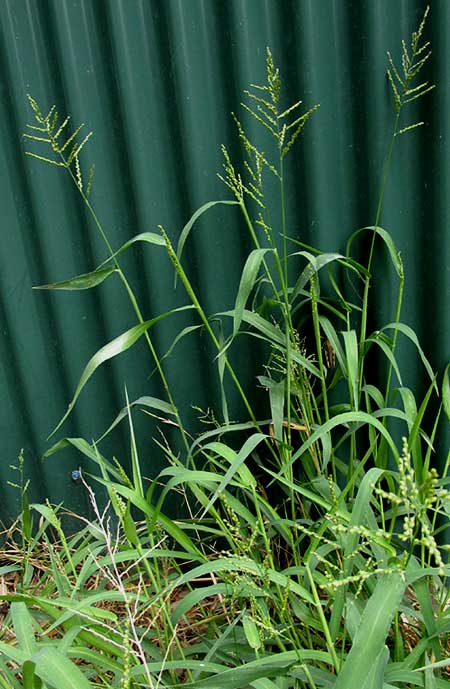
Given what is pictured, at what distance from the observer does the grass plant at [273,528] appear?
113cm

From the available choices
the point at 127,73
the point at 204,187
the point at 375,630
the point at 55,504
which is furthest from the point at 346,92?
the point at 55,504

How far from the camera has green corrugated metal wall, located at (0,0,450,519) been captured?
1.65 metres

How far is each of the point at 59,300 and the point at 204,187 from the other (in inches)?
19.9

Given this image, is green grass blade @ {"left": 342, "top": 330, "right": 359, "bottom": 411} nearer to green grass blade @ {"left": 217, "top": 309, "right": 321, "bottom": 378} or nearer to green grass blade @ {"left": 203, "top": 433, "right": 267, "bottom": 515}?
green grass blade @ {"left": 217, "top": 309, "right": 321, "bottom": 378}

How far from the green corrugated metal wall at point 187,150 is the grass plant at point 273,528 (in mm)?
54

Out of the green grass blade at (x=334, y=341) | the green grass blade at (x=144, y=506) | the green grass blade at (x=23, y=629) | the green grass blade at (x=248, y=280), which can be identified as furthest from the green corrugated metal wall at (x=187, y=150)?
the green grass blade at (x=23, y=629)

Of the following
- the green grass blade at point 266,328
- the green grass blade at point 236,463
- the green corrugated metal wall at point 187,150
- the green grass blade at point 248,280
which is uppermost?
the green corrugated metal wall at point 187,150

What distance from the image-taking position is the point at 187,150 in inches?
68.8

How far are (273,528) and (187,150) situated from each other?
0.94 metres

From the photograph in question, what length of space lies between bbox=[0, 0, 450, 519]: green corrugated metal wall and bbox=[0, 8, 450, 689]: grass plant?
54 millimetres

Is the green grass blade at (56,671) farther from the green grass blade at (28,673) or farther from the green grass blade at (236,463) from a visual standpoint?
the green grass blade at (236,463)

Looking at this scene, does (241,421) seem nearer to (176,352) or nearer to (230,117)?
(176,352)

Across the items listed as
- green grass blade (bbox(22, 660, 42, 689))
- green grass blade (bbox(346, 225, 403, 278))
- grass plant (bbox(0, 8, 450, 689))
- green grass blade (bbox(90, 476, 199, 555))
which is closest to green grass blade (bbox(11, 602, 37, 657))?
grass plant (bbox(0, 8, 450, 689))

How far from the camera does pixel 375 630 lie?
83cm
